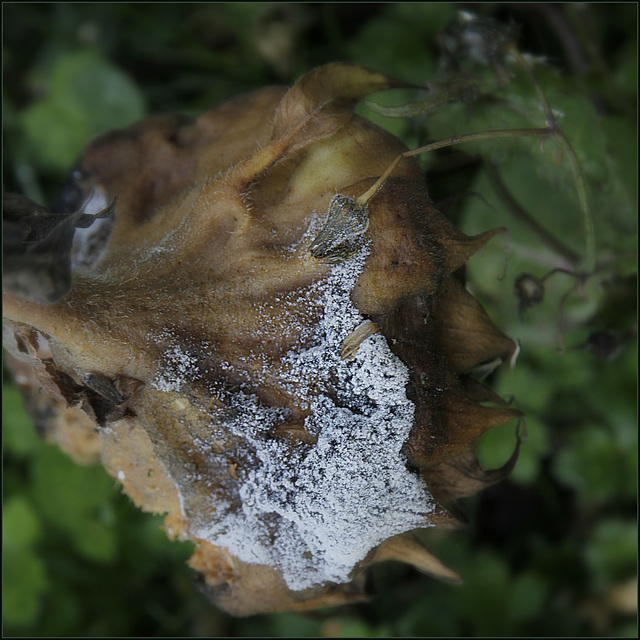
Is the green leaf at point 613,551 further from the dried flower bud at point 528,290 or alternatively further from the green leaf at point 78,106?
the green leaf at point 78,106

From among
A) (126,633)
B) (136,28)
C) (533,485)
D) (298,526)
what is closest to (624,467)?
(533,485)

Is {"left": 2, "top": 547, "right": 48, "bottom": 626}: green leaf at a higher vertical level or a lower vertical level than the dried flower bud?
lower

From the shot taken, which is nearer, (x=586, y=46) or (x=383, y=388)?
(x=383, y=388)

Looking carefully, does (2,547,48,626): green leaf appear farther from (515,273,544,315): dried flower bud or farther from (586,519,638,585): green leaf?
(586,519,638,585): green leaf

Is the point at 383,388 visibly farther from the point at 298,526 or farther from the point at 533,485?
the point at 533,485

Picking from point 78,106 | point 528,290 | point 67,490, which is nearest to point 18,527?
point 67,490

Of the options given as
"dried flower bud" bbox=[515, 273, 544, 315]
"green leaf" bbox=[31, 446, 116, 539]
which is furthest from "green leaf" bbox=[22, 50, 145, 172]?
"dried flower bud" bbox=[515, 273, 544, 315]
